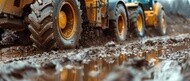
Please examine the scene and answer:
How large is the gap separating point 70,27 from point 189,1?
23.1m

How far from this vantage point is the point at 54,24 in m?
7.52

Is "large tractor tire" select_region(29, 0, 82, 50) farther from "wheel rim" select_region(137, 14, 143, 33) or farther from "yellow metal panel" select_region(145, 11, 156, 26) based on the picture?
"yellow metal panel" select_region(145, 11, 156, 26)

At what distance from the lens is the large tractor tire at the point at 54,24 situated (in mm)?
7320

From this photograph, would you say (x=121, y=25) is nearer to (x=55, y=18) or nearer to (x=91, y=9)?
(x=91, y=9)

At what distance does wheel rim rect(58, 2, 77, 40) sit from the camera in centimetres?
816

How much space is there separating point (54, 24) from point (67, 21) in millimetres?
937

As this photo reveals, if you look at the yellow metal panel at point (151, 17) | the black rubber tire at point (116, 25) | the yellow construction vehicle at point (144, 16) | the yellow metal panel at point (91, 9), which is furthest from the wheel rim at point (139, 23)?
the yellow metal panel at point (91, 9)

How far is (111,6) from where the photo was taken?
37.7ft

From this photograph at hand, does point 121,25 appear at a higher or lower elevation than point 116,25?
lower

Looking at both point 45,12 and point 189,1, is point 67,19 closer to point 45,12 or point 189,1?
point 45,12

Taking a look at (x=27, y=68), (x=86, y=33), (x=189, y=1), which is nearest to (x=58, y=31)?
(x=86, y=33)

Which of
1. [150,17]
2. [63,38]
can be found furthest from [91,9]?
[150,17]

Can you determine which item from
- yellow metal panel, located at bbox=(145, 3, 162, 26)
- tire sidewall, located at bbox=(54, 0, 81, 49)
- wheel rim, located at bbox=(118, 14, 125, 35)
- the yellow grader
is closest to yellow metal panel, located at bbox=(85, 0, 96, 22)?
the yellow grader

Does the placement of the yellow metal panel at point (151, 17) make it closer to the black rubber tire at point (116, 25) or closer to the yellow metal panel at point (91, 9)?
the black rubber tire at point (116, 25)
